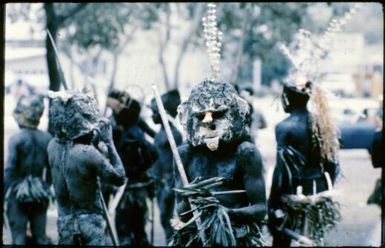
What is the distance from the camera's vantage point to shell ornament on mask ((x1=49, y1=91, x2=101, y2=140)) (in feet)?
21.1

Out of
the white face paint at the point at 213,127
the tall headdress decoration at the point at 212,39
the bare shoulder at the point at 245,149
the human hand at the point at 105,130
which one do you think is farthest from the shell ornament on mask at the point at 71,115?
the bare shoulder at the point at 245,149

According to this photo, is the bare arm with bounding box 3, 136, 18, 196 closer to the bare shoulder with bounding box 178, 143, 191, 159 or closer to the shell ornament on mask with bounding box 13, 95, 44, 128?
the shell ornament on mask with bounding box 13, 95, 44, 128

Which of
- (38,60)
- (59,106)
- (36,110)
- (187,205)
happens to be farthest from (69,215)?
(38,60)

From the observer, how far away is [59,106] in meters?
6.48

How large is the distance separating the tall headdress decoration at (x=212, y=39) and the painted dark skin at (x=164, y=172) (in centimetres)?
356

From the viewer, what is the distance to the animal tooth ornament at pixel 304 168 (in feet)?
27.0

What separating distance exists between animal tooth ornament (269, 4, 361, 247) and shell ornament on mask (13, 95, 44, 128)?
2.40m

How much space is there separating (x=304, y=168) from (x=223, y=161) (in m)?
3.10

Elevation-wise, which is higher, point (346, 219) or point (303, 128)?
point (303, 128)

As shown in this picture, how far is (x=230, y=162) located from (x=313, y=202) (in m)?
3.05

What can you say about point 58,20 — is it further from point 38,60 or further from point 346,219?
point 38,60

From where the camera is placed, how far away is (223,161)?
5.36 m

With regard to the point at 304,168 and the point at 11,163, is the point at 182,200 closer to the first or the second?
the point at 304,168

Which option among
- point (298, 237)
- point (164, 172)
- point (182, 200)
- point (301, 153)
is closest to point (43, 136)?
point (164, 172)
